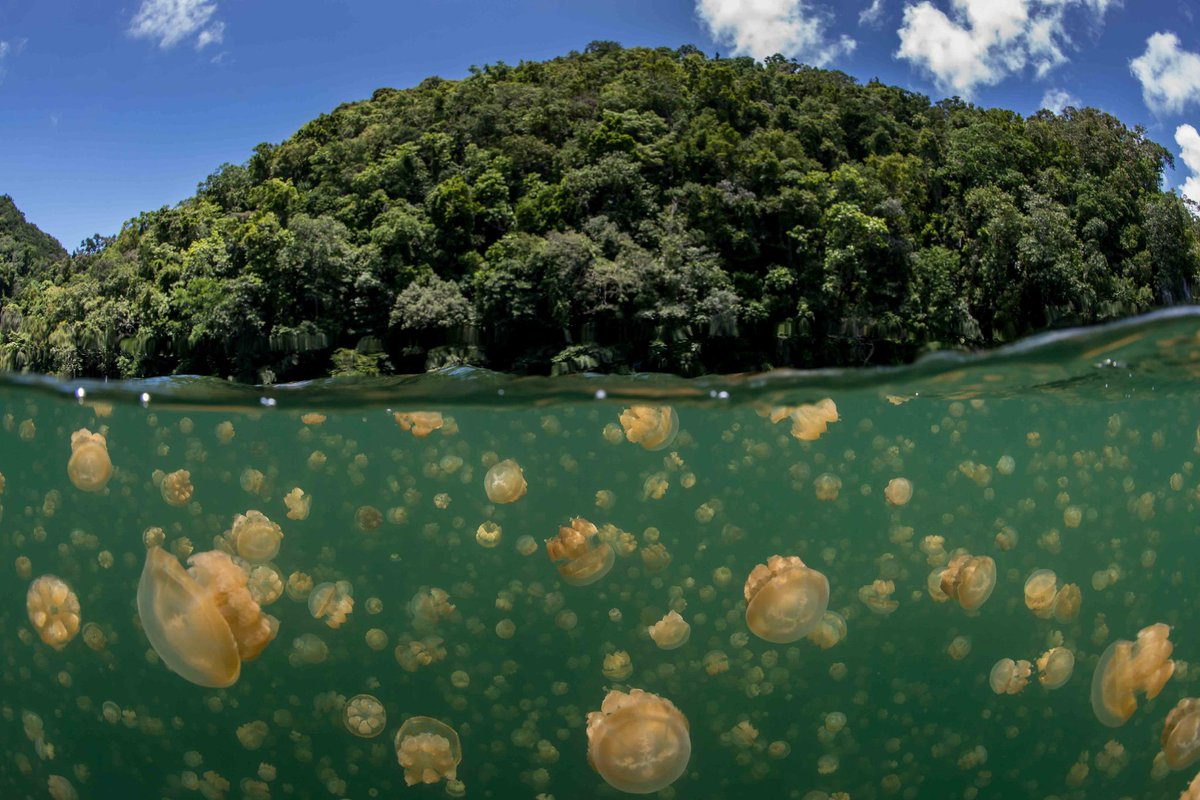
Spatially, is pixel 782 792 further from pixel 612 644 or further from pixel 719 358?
pixel 719 358

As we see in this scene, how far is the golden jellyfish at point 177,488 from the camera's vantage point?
397cm

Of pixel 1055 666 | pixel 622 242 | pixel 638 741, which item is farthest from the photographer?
pixel 622 242

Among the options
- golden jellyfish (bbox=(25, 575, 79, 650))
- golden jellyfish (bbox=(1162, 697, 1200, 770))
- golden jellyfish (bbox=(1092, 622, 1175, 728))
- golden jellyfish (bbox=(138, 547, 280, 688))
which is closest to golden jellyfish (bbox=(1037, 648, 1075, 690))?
golden jellyfish (bbox=(1092, 622, 1175, 728))

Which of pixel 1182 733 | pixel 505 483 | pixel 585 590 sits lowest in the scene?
pixel 1182 733

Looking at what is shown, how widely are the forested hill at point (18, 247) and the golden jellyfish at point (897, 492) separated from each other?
31.0 metres

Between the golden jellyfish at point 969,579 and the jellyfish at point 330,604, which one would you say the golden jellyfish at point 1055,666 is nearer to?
the golden jellyfish at point 969,579

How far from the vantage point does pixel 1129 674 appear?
4.18 metres

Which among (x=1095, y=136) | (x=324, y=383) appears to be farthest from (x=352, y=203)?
(x=324, y=383)

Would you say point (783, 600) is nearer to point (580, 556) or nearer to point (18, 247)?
point (580, 556)

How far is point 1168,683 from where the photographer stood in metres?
4.27

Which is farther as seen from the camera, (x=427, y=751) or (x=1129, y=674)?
(x=1129, y=674)

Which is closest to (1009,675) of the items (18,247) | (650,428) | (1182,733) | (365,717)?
(1182,733)

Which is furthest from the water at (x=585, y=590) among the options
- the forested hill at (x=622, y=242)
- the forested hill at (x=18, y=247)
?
the forested hill at (x=622, y=242)

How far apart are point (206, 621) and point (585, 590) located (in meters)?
1.37
